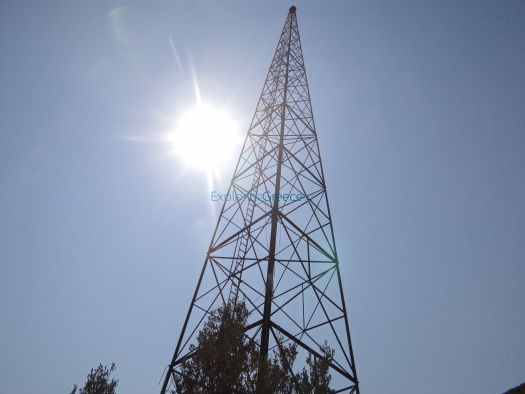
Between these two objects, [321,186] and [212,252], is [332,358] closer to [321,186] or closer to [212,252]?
[212,252]

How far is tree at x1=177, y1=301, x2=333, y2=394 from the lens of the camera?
6098 mm

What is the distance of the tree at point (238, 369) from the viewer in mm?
6098

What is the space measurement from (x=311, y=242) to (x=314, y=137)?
4.90 meters

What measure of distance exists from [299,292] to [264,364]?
309 centimetres

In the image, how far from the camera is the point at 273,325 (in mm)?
7188

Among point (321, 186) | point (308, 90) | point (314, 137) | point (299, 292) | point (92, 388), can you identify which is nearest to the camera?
point (299, 292)

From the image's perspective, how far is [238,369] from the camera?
6.27 m

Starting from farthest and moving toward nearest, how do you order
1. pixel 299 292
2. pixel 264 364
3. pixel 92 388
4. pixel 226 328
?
pixel 92 388 → pixel 299 292 → pixel 226 328 → pixel 264 364

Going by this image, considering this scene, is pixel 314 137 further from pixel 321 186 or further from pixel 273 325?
pixel 273 325

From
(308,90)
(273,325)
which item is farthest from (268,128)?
(273,325)

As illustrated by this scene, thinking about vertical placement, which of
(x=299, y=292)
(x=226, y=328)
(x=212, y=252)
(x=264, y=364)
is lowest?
(x=264, y=364)

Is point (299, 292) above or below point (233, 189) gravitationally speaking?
below

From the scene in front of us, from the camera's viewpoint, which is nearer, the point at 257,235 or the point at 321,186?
the point at 257,235

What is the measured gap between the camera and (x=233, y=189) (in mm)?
11531
